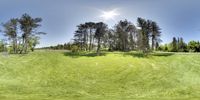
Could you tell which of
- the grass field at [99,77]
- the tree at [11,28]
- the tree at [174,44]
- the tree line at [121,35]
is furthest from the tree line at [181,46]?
the tree at [11,28]

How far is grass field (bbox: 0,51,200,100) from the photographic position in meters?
40.1

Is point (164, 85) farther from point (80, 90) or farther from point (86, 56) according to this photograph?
point (86, 56)

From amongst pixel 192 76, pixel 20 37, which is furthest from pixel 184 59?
pixel 20 37

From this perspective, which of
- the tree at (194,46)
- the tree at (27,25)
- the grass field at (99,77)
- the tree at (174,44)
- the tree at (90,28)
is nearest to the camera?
the grass field at (99,77)

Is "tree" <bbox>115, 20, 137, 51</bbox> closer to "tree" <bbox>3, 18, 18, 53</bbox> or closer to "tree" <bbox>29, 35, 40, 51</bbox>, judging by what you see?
"tree" <bbox>29, 35, 40, 51</bbox>

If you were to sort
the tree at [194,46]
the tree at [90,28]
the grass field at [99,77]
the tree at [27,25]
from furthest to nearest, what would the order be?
the tree at [194,46] < the tree at [90,28] < the tree at [27,25] < the grass field at [99,77]

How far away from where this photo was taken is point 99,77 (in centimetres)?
4934

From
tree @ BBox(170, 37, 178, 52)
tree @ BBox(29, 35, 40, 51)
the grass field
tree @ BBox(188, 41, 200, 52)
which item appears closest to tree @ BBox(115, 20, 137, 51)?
the grass field

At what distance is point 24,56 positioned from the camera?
209 ft

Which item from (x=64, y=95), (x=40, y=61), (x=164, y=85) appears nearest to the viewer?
(x=64, y=95)

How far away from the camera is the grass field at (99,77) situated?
4006 cm

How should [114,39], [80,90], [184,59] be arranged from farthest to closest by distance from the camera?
[114,39] < [184,59] < [80,90]

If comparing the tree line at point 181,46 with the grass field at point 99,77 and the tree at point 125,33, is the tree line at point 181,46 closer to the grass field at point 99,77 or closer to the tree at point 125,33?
the tree at point 125,33

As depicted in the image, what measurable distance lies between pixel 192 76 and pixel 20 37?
4827cm
